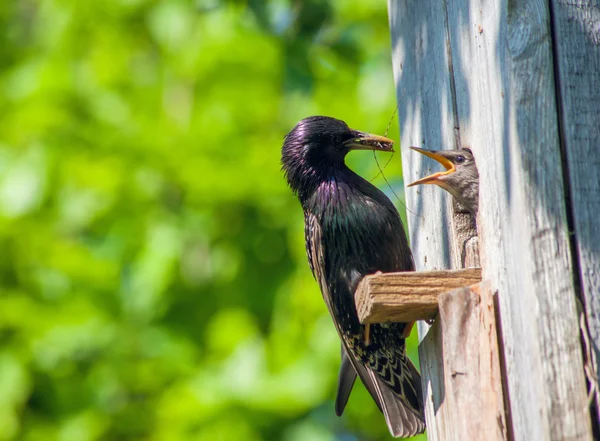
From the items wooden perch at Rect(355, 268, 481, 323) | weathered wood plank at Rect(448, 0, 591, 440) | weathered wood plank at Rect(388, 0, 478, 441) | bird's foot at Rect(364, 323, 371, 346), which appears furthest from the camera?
bird's foot at Rect(364, 323, 371, 346)

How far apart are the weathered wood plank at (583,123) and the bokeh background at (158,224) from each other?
7.89 feet

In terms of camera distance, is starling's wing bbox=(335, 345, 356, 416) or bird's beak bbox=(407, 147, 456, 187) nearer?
bird's beak bbox=(407, 147, 456, 187)

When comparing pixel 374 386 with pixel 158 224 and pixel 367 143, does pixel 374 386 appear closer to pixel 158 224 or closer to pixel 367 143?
pixel 367 143

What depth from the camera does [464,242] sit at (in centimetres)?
272

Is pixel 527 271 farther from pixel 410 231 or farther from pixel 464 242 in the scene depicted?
pixel 410 231

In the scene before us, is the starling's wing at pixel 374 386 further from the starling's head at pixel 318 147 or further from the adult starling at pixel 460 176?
the adult starling at pixel 460 176

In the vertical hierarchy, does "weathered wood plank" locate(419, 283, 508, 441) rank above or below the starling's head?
below

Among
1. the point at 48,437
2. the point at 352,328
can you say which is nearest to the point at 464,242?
the point at 352,328

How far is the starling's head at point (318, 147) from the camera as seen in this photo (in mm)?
3395

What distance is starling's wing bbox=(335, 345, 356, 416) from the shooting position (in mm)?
3223

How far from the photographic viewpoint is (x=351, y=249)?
323cm

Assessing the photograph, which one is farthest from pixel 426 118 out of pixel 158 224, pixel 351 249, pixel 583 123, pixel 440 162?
pixel 158 224

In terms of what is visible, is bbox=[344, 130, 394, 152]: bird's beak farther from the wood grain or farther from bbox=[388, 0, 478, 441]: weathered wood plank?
the wood grain

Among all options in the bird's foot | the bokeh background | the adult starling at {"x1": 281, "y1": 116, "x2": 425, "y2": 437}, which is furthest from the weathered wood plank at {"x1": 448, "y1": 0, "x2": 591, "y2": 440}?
the bokeh background
